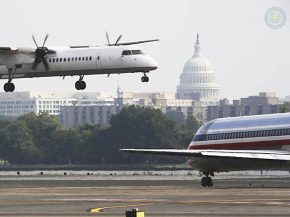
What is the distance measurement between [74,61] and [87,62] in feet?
3.61

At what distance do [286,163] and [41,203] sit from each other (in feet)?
64.6

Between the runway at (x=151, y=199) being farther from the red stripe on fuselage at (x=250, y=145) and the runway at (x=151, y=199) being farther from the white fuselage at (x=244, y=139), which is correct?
the red stripe on fuselage at (x=250, y=145)

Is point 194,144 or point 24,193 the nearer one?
point 24,193

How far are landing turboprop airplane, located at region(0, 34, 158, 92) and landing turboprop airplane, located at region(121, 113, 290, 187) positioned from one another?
12123mm

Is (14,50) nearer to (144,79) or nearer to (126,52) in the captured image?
(126,52)

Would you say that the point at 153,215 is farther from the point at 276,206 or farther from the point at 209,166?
the point at 209,166

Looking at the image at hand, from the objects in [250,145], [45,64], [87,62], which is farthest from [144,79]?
[250,145]

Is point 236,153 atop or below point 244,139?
below

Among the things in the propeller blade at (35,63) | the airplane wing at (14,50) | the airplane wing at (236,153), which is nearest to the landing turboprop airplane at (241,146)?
the airplane wing at (236,153)

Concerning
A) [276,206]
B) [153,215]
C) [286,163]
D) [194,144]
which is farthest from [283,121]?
[153,215]

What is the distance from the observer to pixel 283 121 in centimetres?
8425

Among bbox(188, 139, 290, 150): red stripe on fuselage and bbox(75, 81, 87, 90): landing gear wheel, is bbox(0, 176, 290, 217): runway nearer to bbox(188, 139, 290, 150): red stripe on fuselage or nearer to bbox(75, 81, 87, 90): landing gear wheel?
bbox(188, 139, 290, 150): red stripe on fuselage

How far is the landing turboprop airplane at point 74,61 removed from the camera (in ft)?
332

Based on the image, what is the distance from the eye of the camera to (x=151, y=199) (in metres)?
71.7
